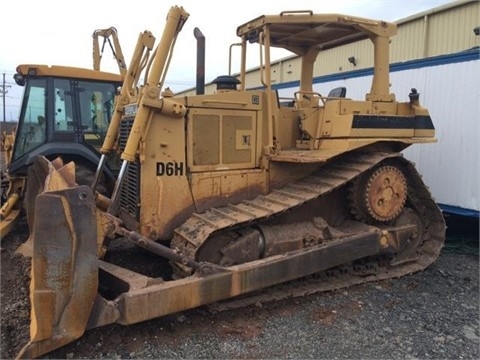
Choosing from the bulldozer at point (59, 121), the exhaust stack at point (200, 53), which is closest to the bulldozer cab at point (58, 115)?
the bulldozer at point (59, 121)

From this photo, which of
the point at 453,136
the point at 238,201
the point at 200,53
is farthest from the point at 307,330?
the point at 453,136

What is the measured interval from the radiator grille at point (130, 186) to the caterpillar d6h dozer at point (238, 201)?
0.02 m

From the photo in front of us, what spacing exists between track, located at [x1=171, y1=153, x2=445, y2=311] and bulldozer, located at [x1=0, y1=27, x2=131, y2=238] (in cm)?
302

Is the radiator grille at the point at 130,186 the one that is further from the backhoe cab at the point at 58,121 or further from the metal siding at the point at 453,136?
the metal siding at the point at 453,136

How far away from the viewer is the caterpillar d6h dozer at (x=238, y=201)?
3250mm

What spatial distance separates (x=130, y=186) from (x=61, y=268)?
1.47 meters

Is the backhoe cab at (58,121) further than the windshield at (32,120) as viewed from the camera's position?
No

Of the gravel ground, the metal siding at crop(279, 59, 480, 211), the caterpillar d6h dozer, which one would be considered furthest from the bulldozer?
the metal siding at crop(279, 59, 480, 211)

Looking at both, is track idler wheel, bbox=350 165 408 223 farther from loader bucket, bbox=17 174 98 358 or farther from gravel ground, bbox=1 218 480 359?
loader bucket, bbox=17 174 98 358

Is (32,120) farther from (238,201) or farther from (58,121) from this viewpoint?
(238,201)

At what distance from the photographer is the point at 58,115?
6.99m

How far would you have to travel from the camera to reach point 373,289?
488 cm

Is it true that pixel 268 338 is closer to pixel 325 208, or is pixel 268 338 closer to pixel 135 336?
pixel 135 336

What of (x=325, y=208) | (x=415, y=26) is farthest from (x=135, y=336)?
(x=415, y=26)
